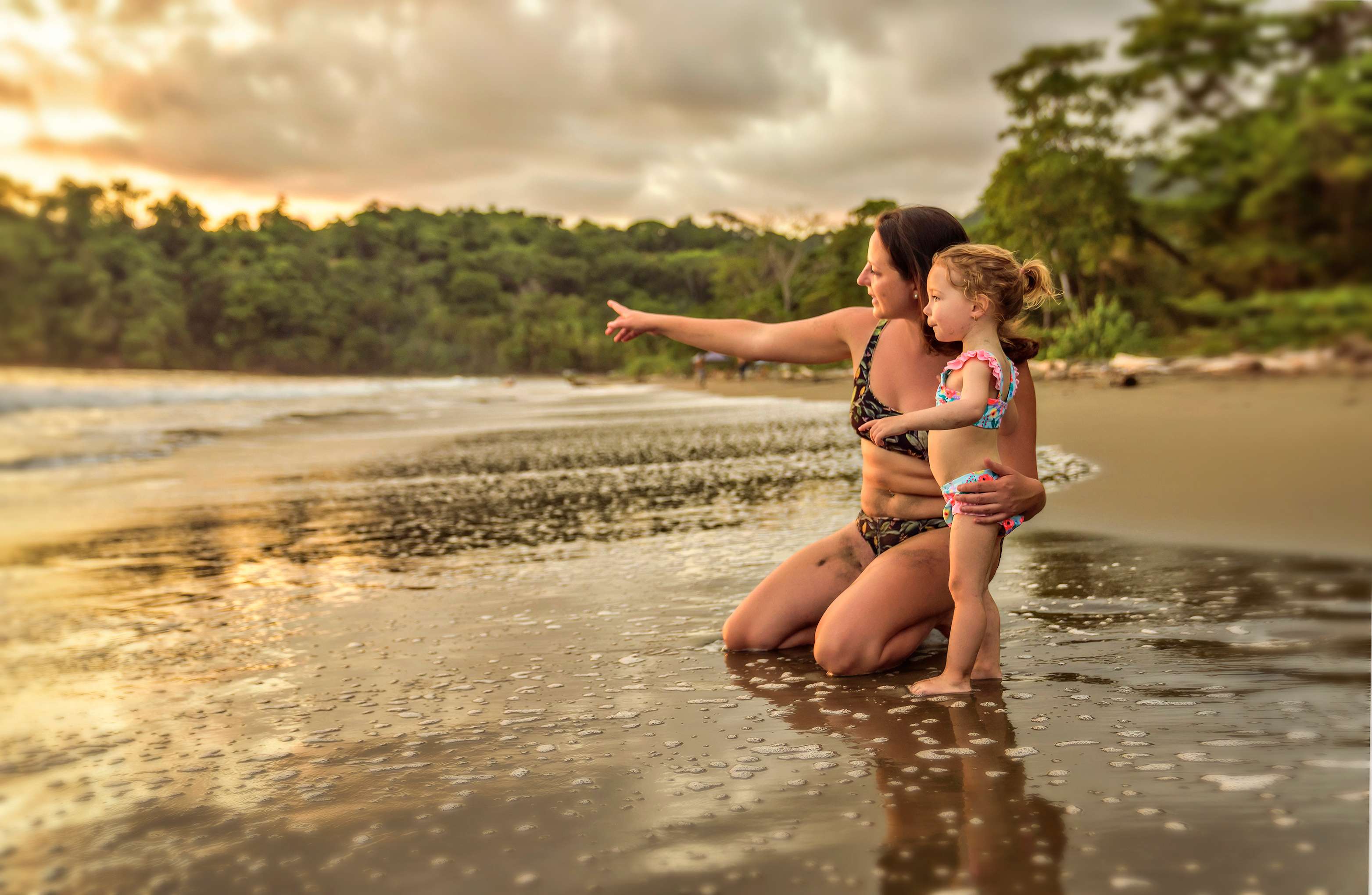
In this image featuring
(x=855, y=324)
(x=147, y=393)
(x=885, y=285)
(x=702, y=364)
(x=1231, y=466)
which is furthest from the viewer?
(x=702, y=364)

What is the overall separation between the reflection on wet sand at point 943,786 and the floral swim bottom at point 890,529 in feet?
1.88

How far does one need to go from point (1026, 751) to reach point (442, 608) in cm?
234

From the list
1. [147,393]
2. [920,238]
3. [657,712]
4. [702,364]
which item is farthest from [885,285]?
[702,364]

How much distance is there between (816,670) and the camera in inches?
105

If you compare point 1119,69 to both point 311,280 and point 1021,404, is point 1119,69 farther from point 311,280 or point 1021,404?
point 311,280

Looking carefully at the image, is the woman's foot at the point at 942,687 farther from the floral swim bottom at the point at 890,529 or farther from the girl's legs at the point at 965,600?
the floral swim bottom at the point at 890,529

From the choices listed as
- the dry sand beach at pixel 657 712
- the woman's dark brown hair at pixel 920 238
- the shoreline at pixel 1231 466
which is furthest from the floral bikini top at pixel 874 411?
the shoreline at pixel 1231 466

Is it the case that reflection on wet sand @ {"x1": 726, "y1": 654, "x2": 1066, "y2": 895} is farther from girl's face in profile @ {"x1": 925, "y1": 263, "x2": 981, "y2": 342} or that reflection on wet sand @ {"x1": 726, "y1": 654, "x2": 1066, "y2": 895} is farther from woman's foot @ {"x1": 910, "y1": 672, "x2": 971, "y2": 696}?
girl's face in profile @ {"x1": 925, "y1": 263, "x2": 981, "y2": 342}

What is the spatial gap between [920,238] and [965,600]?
104 cm

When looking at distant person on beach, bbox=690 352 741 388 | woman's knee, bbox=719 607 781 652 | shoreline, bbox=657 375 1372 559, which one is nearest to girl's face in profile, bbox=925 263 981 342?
shoreline, bbox=657 375 1372 559

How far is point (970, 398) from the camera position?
2.21 m

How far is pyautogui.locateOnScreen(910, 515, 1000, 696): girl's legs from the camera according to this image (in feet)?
7.54

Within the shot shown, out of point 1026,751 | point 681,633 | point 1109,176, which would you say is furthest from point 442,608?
point 1109,176

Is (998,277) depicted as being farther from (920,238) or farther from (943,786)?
(943,786)
